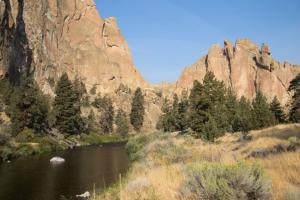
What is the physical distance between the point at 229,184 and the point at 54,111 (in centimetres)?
7828

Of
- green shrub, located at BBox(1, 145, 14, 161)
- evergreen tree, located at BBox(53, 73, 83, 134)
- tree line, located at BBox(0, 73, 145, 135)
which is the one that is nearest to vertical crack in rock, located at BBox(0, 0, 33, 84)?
tree line, located at BBox(0, 73, 145, 135)

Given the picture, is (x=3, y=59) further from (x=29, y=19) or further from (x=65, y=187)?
(x=65, y=187)

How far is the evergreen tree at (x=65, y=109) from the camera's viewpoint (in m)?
83.8

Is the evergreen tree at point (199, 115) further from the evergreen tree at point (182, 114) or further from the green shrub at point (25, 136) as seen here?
the evergreen tree at point (182, 114)

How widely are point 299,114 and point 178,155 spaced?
51230 mm

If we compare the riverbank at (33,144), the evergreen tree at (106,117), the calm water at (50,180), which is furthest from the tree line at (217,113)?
the riverbank at (33,144)

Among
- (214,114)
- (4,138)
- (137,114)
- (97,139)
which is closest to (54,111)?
(97,139)

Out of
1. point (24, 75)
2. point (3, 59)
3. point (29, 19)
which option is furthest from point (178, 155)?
point (29, 19)

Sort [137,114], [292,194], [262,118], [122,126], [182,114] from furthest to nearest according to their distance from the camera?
[137,114] < [122,126] < [182,114] < [262,118] < [292,194]

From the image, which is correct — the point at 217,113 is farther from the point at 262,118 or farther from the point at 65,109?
the point at 65,109

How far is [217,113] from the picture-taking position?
1909 inches

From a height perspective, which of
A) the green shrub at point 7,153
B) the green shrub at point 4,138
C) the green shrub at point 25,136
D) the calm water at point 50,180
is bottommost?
the calm water at point 50,180

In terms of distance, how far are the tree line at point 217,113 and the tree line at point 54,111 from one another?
81.2ft

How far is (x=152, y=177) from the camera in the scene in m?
11.1
